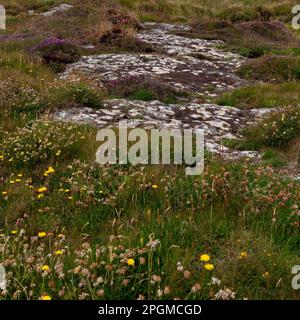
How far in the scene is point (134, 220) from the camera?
520 cm

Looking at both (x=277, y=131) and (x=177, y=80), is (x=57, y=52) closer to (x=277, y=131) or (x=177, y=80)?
(x=177, y=80)

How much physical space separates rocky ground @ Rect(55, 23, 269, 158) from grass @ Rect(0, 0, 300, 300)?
91 cm

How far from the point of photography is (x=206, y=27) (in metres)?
25.9

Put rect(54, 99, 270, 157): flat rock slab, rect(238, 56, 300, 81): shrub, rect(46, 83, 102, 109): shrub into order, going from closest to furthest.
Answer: rect(54, 99, 270, 157): flat rock slab, rect(46, 83, 102, 109): shrub, rect(238, 56, 300, 81): shrub

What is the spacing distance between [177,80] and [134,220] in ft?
32.1

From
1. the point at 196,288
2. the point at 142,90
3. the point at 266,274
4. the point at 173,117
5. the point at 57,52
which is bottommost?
the point at 266,274

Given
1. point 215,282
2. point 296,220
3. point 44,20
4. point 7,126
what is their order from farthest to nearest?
1. point 44,20
2. point 7,126
3. point 296,220
4. point 215,282

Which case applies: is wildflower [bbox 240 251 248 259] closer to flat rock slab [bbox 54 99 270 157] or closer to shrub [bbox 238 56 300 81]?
flat rock slab [bbox 54 99 270 157]

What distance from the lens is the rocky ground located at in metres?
9.81

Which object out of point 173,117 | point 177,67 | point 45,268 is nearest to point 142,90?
point 173,117

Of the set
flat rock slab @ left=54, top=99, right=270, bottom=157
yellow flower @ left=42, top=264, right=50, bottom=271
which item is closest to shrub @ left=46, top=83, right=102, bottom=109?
flat rock slab @ left=54, top=99, right=270, bottom=157

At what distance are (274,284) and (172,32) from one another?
69.9ft

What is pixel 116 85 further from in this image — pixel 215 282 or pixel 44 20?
pixel 44 20
